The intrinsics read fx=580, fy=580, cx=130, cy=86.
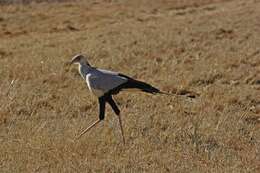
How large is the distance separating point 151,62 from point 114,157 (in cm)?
525

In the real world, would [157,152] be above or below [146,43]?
above

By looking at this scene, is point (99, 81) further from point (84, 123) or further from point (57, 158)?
point (84, 123)

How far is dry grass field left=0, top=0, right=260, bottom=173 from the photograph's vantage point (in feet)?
16.6

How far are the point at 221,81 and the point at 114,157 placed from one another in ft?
13.0

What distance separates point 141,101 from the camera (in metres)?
7.37

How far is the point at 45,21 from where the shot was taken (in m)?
19.0

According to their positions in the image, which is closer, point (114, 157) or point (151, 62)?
point (114, 157)

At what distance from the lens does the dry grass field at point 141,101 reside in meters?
5.06

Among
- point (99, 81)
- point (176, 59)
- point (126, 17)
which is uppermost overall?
point (99, 81)

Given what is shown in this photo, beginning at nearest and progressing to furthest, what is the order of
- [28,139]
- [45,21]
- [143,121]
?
[28,139] < [143,121] < [45,21]

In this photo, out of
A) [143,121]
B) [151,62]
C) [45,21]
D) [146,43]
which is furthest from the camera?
[45,21]

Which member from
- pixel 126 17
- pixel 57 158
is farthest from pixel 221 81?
pixel 126 17

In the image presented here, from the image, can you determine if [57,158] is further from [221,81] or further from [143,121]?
[221,81]

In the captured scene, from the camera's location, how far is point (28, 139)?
18.1 feet
